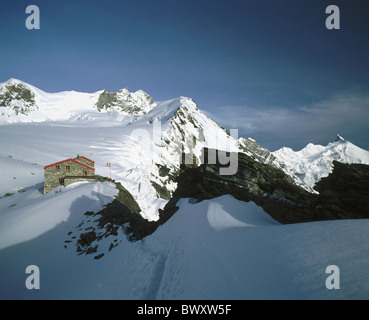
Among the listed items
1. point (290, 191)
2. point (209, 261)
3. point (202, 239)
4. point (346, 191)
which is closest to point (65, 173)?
point (202, 239)

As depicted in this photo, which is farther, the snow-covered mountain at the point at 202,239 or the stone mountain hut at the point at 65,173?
the stone mountain hut at the point at 65,173

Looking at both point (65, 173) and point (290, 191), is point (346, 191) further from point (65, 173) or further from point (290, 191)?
point (65, 173)

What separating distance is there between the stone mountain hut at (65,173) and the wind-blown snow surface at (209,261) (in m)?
11.3

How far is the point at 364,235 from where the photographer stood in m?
7.00

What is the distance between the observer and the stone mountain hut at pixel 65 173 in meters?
29.6

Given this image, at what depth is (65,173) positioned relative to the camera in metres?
30.3

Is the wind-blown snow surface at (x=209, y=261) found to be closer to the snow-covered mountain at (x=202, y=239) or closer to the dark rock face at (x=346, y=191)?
the snow-covered mountain at (x=202, y=239)

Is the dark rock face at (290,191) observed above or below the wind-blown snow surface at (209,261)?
above

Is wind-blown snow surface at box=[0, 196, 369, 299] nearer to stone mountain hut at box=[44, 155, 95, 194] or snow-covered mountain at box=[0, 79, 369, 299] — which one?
snow-covered mountain at box=[0, 79, 369, 299]

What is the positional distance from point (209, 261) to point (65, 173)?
27.9 meters

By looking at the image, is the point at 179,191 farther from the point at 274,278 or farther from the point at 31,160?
A: the point at 31,160

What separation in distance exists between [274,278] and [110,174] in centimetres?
4409

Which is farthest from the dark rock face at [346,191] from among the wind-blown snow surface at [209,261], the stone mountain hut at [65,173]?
the stone mountain hut at [65,173]

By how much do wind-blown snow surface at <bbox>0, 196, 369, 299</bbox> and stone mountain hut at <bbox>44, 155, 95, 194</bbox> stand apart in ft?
37.1
